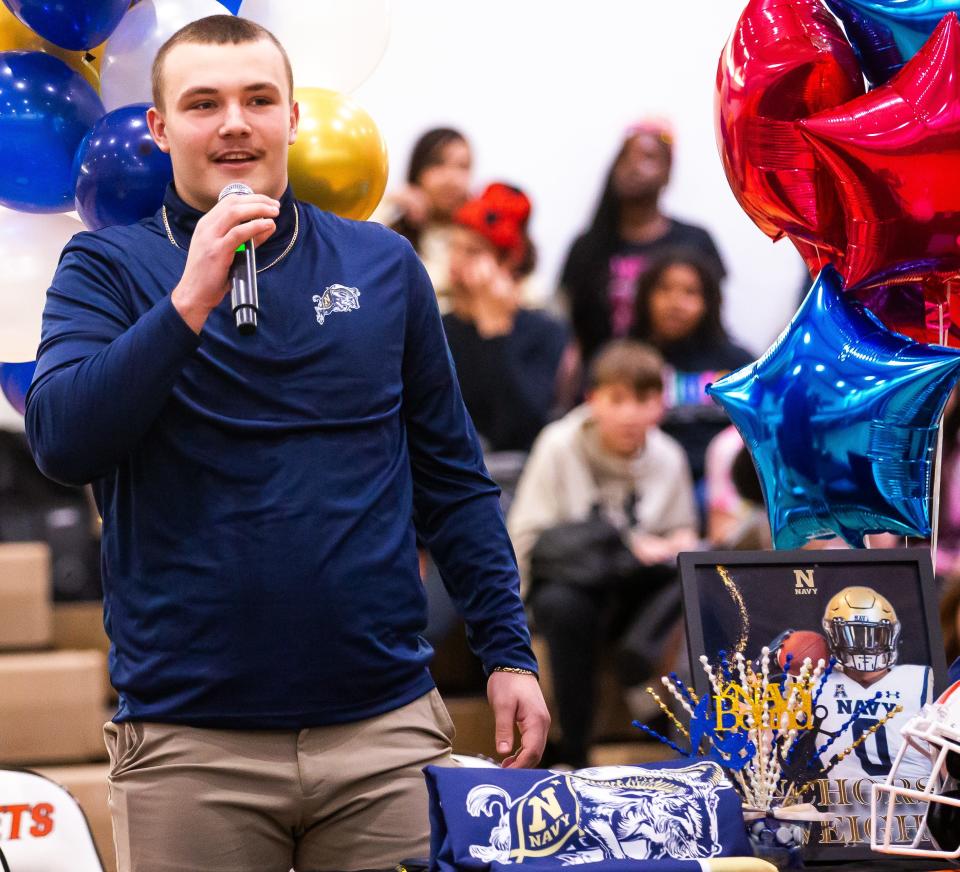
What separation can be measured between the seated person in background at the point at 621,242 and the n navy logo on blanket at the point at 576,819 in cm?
323

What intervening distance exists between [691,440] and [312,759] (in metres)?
2.79

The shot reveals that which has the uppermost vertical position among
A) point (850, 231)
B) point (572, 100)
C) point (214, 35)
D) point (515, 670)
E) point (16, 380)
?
point (572, 100)

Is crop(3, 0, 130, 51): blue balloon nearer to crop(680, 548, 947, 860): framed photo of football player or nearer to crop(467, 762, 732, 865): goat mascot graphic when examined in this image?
crop(680, 548, 947, 860): framed photo of football player

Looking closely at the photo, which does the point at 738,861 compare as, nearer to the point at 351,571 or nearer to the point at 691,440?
the point at 351,571

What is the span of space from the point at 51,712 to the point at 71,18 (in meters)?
1.81

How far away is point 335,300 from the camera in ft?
5.24

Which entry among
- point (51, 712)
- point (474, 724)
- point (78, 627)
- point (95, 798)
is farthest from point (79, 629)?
point (474, 724)

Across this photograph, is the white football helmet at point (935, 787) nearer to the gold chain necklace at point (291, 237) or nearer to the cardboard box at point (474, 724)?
the gold chain necklace at point (291, 237)

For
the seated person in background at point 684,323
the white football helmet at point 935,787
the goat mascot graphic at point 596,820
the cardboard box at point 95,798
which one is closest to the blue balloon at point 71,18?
the goat mascot graphic at point 596,820

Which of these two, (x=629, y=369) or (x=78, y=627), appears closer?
(x=78, y=627)

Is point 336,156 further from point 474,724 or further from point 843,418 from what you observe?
point 474,724

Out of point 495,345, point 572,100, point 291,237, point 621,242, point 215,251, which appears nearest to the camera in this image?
point 215,251

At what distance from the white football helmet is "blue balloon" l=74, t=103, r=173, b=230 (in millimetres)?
1053

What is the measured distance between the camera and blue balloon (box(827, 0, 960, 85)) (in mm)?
1672
